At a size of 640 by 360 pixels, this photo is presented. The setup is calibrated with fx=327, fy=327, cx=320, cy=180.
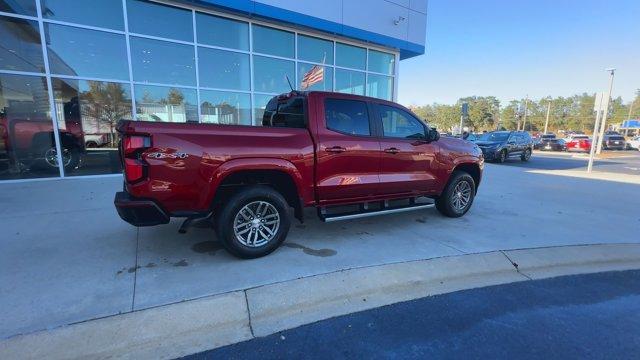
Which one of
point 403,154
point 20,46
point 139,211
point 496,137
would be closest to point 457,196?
point 403,154

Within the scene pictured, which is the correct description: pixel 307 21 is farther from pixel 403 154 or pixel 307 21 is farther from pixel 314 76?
pixel 403 154

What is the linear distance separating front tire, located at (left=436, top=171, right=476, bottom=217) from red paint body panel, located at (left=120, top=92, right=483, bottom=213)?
0.71ft

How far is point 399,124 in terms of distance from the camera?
5.02 metres

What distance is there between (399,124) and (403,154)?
0.50 m

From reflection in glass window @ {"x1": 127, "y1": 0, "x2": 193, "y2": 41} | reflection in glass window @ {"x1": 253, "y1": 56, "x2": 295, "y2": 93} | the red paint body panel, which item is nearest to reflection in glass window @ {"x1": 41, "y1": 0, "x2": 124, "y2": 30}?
reflection in glass window @ {"x1": 127, "y1": 0, "x2": 193, "y2": 41}

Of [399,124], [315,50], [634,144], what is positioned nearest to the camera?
[399,124]

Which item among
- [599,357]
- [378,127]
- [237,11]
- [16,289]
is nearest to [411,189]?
[378,127]

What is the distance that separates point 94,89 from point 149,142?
763 cm

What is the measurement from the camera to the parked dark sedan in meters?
17.0

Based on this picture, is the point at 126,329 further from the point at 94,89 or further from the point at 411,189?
the point at 94,89

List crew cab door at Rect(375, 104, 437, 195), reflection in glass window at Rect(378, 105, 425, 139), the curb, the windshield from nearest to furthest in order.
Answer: the curb → crew cab door at Rect(375, 104, 437, 195) → reflection in glass window at Rect(378, 105, 425, 139) → the windshield

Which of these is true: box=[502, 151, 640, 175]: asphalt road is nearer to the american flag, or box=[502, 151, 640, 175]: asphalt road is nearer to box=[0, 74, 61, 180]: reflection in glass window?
the american flag

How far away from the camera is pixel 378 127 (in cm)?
471

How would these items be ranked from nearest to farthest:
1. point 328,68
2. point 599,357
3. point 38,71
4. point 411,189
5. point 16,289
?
point 599,357, point 16,289, point 411,189, point 38,71, point 328,68
